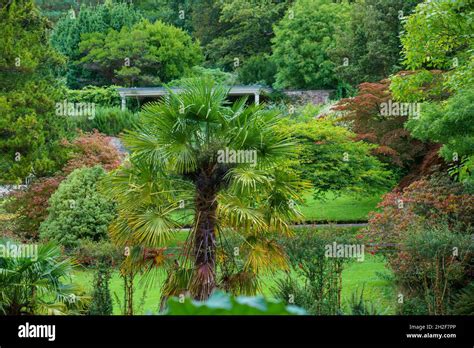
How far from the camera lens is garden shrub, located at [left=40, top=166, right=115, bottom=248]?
1455 centimetres

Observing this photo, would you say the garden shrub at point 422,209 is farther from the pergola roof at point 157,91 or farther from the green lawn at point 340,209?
the pergola roof at point 157,91

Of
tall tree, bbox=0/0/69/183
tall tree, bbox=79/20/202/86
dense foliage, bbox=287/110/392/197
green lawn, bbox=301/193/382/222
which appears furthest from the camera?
tall tree, bbox=79/20/202/86

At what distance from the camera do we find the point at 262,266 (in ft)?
30.1

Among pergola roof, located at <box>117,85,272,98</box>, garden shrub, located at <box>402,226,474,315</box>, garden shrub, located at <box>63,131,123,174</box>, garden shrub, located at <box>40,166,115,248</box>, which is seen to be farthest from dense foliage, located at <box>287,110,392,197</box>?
pergola roof, located at <box>117,85,272,98</box>

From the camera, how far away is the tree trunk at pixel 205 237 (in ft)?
28.8

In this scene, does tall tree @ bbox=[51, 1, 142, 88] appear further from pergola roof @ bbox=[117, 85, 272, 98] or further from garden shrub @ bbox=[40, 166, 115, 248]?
garden shrub @ bbox=[40, 166, 115, 248]

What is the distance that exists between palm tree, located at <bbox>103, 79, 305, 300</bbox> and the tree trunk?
1 centimetres

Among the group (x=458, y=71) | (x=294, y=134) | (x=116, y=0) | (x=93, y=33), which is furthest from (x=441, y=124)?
(x=116, y=0)

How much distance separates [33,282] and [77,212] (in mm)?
6040

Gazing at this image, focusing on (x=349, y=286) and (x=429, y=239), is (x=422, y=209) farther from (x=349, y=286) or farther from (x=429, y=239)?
(x=429, y=239)

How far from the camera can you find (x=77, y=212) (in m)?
14.6

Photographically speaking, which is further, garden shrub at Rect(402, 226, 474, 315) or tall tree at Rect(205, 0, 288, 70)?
tall tree at Rect(205, 0, 288, 70)

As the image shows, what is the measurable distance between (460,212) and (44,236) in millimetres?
7227

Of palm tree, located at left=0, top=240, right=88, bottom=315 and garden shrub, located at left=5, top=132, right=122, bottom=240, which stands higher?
garden shrub, located at left=5, top=132, right=122, bottom=240
